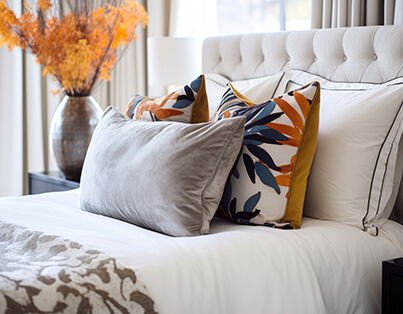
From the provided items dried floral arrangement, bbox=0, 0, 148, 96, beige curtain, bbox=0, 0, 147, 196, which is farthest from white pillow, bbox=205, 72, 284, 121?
beige curtain, bbox=0, 0, 147, 196

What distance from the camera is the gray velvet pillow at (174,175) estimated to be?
1.71 m

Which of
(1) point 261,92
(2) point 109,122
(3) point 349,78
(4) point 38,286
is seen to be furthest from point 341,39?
(4) point 38,286

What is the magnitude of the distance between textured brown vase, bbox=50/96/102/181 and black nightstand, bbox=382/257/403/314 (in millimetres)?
1854

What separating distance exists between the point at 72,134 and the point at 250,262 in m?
1.75

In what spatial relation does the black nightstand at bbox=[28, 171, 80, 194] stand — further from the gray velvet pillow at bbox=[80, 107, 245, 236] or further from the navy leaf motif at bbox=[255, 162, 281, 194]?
the navy leaf motif at bbox=[255, 162, 281, 194]

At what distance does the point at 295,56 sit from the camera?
2523 millimetres

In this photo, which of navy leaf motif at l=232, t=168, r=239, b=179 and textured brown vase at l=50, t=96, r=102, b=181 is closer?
navy leaf motif at l=232, t=168, r=239, b=179

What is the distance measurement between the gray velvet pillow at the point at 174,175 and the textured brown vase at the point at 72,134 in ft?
3.97

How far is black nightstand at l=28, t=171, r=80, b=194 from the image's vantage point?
305 cm

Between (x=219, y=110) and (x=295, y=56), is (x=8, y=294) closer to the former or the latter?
(x=219, y=110)

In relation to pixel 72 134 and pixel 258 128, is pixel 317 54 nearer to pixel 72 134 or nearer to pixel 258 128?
pixel 258 128

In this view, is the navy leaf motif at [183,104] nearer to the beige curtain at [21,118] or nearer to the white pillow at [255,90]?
the white pillow at [255,90]

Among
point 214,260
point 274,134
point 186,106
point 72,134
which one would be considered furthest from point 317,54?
point 72,134

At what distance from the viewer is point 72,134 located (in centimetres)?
307
